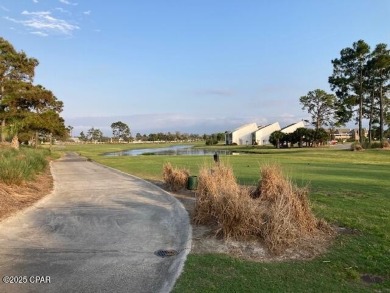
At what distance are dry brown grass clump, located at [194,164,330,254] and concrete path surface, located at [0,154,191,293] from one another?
2.16 feet

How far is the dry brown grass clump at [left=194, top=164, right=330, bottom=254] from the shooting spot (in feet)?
20.8

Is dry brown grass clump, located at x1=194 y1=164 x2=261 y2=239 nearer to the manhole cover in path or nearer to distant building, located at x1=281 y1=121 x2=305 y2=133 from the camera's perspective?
the manhole cover in path

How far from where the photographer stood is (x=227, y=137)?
97.7 meters

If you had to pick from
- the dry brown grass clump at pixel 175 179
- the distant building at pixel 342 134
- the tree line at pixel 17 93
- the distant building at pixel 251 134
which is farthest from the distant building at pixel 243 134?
the dry brown grass clump at pixel 175 179

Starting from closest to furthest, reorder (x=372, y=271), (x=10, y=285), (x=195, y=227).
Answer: (x=10, y=285)
(x=372, y=271)
(x=195, y=227)

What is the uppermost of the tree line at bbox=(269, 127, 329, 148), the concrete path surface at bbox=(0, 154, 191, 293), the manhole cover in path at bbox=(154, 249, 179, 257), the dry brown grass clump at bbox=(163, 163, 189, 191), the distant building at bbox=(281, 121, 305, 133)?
the distant building at bbox=(281, 121, 305, 133)

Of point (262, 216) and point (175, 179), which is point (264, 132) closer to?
point (175, 179)

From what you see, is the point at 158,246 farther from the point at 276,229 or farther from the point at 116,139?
the point at 116,139

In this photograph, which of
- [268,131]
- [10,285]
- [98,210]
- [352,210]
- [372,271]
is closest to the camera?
[10,285]

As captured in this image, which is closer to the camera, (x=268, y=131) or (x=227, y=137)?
(x=268, y=131)

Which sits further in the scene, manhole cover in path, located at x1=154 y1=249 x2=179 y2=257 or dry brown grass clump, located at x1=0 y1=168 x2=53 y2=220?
dry brown grass clump, located at x1=0 y1=168 x2=53 y2=220

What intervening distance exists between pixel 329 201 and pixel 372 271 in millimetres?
4777

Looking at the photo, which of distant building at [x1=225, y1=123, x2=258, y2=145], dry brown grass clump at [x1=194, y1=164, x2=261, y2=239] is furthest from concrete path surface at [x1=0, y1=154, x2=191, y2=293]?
distant building at [x1=225, y1=123, x2=258, y2=145]

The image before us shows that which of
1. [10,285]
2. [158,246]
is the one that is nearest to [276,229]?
[158,246]
